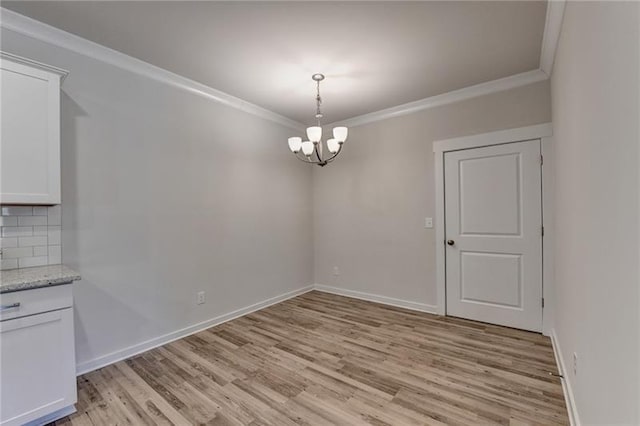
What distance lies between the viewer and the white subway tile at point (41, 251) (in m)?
2.10

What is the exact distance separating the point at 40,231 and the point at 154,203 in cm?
83

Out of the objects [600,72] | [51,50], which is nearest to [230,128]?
[51,50]

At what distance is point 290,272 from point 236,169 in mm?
1696

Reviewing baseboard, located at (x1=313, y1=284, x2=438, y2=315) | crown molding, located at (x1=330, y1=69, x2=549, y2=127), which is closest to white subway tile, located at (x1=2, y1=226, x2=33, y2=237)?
baseboard, located at (x1=313, y1=284, x2=438, y2=315)

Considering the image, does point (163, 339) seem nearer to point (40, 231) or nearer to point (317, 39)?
point (40, 231)

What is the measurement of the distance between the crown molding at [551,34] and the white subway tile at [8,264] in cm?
402

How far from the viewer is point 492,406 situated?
186cm

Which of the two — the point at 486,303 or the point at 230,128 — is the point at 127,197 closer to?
the point at 230,128

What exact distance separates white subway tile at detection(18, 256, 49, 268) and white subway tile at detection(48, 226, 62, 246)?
12cm

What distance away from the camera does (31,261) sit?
2082 mm

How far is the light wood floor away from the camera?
1.81 metres

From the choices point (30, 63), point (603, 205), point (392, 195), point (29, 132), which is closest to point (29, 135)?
point (29, 132)

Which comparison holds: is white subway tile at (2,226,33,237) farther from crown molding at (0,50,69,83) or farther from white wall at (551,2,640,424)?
white wall at (551,2,640,424)

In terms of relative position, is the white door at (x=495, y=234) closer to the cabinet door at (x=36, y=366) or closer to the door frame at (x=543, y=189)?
the door frame at (x=543, y=189)
